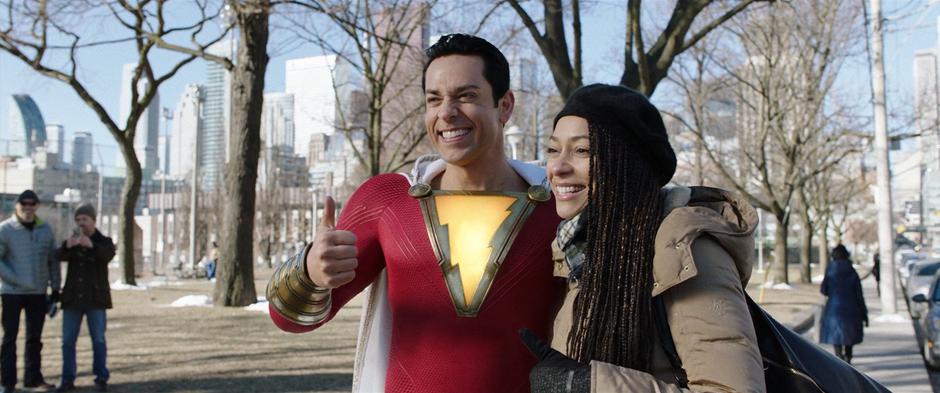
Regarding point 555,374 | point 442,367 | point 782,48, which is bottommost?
point 442,367

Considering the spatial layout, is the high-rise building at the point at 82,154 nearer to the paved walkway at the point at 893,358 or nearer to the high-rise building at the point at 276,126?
the high-rise building at the point at 276,126

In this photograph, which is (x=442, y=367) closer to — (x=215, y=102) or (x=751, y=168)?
(x=751, y=168)

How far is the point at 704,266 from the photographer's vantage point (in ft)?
5.18

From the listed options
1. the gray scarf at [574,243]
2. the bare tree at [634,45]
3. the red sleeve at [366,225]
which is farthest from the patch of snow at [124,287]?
the gray scarf at [574,243]

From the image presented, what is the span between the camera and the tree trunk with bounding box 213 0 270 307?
14.6 metres

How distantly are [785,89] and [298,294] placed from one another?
983 inches

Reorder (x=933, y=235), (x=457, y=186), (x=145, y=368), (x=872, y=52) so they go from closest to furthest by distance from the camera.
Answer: (x=457, y=186)
(x=145, y=368)
(x=872, y=52)
(x=933, y=235)

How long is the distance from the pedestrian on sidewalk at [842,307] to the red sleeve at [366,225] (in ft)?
31.0

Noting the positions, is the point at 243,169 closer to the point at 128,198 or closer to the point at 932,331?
the point at 128,198

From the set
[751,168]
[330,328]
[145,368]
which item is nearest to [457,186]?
[145,368]

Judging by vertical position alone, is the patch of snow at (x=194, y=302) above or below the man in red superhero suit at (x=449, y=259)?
below

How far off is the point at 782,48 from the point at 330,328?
16.8 m

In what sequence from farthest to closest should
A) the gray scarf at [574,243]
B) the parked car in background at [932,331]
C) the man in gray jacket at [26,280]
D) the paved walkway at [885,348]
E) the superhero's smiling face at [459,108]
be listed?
the parked car in background at [932,331]
the paved walkway at [885,348]
the man in gray jacket at [26,280]
the superhero's smiling face at [459,108]
the gray scarf at [574,243]

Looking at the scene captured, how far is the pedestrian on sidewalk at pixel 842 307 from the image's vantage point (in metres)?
10.7
